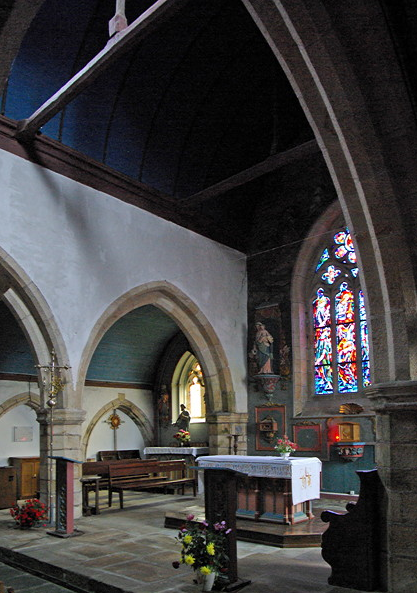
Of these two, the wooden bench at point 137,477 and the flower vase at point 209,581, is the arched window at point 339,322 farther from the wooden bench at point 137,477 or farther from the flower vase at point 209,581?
the flower vase at point 209,581

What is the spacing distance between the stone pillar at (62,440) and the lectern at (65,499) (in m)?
0.97

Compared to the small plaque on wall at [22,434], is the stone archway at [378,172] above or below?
above

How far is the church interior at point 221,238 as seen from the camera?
4441 mm

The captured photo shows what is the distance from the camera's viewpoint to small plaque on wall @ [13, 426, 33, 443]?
523 inches

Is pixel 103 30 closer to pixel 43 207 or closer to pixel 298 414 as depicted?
pixel 43 207

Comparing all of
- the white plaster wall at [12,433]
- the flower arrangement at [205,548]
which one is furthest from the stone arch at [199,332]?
the flower arrangement at [205,548]

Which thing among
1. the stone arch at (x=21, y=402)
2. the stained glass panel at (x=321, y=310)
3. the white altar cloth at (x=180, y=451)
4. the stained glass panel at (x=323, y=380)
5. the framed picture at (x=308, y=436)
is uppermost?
the stained glass panel at (x=321, y=310)

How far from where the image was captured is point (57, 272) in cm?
892

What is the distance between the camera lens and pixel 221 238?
41.1ft

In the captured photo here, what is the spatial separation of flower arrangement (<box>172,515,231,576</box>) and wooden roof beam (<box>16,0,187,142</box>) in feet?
18.7

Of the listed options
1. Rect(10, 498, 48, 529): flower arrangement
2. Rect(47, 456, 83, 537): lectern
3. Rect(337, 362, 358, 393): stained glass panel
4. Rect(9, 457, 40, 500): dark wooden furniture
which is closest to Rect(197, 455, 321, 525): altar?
Rect(47, 456, 83, 537): lectern

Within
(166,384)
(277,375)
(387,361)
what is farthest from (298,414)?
(387,361)

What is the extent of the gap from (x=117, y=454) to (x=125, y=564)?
30.6 ft

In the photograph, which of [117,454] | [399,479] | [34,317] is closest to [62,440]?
[34,317]
